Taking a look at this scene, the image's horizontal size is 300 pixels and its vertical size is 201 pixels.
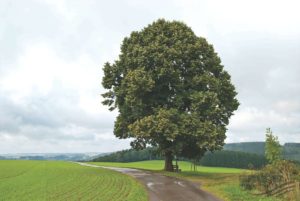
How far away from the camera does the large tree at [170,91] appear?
52.2 metres

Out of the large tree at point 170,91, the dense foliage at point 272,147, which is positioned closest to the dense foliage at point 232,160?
the dense foliage at point 272,147

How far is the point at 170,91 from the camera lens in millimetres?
58594

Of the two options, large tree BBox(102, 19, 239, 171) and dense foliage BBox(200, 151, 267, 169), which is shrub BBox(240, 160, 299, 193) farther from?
dense foliage BBox(200, 151, 267, 169)

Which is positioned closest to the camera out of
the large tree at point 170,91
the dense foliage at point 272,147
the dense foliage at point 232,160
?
the large tree at point 170,91

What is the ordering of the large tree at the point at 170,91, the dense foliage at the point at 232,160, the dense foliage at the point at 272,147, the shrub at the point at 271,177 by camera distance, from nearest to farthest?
the shrub at the point at 271,177 → the large tree at the point at 170,91 → the dense foliage at the point at 272,147 → the dense foliage at the point at 232,160

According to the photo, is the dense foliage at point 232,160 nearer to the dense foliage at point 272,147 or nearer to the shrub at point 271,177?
the dense foliage at point 272,147

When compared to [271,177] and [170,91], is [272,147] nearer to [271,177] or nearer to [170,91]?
[170,91]

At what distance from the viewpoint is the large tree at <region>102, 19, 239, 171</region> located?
52250 millimetres

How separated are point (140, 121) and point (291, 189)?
84.6ft

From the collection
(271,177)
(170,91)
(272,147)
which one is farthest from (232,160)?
(271,177)

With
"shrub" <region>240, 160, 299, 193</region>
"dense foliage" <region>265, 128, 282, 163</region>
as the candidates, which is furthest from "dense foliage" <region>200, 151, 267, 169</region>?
"shrub" <region>240, 160, 299, 193</region>

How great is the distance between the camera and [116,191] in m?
34.2

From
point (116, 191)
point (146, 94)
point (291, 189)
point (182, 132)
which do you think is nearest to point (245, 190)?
point (291, 189)

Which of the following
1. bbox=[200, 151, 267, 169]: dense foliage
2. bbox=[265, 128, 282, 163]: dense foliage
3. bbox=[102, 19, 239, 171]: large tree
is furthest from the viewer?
bbox=[200, 151, 267, 169]: dense foliage
